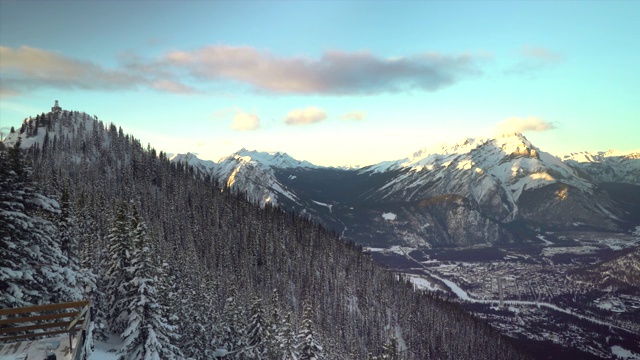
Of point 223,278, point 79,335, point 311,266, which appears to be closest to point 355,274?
point 311,266

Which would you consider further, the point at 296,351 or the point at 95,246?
the point at 95,246

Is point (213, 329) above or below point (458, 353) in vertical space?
above

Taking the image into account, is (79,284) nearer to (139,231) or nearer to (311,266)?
(139,231)

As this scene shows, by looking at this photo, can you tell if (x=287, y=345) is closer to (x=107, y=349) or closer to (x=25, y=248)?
(x=107, y=349)

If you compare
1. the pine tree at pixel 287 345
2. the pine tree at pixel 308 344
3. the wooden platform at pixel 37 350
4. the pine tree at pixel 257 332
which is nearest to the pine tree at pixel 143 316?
the wooden platform at pixel 37 350

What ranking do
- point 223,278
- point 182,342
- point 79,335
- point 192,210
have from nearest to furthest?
point 79,335, point 182,342, point 223,278, point 192,210

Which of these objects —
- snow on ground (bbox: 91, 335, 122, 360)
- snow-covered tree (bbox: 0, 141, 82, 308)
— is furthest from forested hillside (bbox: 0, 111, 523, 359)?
snow on ground (bbox: 91, 335, 122, 360)

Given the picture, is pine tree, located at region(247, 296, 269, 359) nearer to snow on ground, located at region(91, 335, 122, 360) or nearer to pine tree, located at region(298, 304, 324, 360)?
pine tree, located at region(298, 304, 324, 360)

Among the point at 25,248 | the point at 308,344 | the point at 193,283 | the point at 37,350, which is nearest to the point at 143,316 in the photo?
the point at 25,248

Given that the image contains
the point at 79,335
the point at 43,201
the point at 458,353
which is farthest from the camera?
the point at 458,353
